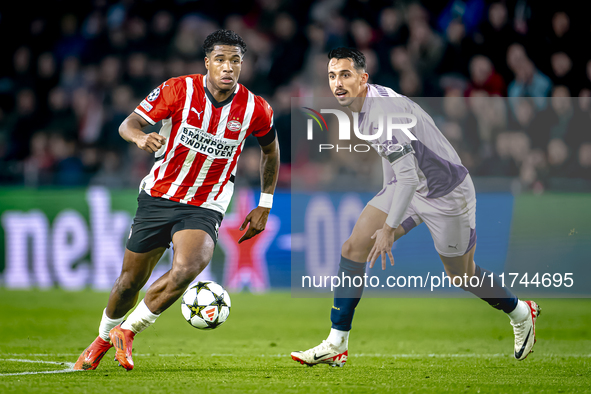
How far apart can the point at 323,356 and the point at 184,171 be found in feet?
5.82

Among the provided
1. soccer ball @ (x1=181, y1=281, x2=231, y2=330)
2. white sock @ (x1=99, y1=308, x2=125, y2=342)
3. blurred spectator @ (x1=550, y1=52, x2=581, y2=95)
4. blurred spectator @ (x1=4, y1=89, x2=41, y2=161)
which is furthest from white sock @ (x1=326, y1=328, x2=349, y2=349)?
blurred spectator @ (x1=4, y1=89, x2=41, y2=161)

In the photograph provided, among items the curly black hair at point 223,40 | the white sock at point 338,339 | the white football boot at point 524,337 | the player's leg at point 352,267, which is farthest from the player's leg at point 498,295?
the curly black hair at point 223,40

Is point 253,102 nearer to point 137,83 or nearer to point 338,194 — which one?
point 338,194

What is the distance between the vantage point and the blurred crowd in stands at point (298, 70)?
9.22m

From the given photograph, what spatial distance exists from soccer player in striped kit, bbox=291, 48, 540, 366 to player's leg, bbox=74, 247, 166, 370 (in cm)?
134

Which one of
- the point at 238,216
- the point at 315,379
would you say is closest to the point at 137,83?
the point at 238,216

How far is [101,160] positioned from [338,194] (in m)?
4.08

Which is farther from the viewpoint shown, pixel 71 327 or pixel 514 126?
pixel 514 126

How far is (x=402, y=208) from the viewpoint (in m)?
5.35

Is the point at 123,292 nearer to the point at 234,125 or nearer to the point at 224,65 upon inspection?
the point at 234,125

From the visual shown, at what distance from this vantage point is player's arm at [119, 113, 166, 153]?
4.45 m

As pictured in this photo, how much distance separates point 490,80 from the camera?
10.8 m

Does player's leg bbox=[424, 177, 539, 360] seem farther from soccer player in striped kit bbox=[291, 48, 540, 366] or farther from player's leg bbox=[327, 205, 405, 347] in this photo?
player's leg bbox=[327, 205, 405, 347]

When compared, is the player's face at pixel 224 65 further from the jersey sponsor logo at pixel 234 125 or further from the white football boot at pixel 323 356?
the white football boot at pixel 323 356
